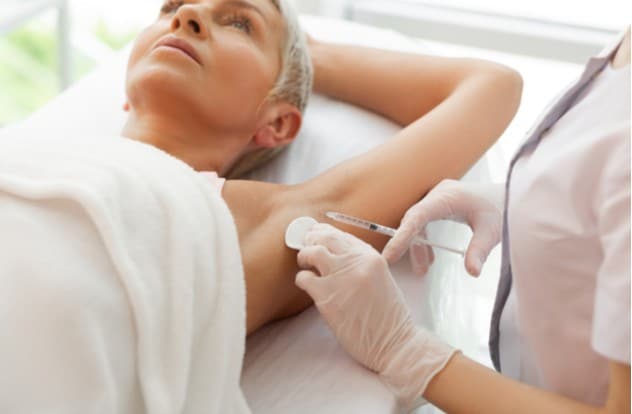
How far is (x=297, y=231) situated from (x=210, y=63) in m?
0.37

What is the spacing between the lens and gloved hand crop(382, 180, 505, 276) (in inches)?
54.4

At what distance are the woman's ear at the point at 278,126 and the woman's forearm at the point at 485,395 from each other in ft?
2.00

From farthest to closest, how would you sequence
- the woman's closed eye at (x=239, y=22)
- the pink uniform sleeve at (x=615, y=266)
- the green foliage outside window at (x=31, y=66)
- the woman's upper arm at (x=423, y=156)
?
1. the green foliage outside window at (x=31, y=66)
2. the woman's closed eye at (x=239, y=22)
3. the woman's upper arm at (x=423, y=156)
4. the pink uniform sleeve at (x=615, y=266)

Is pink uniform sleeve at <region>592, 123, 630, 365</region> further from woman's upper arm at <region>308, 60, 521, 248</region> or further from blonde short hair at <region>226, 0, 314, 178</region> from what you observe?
blonde short hair at <region>226, 0, 314, 178</region>

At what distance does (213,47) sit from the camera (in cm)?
153

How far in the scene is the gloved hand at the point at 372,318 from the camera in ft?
4.03

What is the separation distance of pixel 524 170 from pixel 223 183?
20.1 inches

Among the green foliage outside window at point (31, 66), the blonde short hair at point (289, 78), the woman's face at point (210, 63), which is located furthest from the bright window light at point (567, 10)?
the green foliage outside window at point (31, 66)

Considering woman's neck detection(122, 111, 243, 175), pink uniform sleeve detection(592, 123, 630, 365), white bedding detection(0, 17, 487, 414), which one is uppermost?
pink uniform sleeve detection(592, 123, 630, 365)

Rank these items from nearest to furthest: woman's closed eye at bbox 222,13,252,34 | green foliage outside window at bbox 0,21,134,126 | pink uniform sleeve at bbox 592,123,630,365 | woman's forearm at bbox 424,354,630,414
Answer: pink uniform sleeve at bbox 592,123,630,365 → woman's forearm at bbox 424,354,630,414 → woman's closed eye at bbox 222,13,252,34 → green foliage outside window at bbox 0,21,134,126

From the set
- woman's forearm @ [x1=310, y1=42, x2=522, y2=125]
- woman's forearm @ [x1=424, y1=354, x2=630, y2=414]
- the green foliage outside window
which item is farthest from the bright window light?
woman's forearm @ [x1=424, y1=354, x2=630, y2=414]

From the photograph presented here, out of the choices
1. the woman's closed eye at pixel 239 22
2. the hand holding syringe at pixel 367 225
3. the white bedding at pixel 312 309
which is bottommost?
the white bedding at pixel 312 309

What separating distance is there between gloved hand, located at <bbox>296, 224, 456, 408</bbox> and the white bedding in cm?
4

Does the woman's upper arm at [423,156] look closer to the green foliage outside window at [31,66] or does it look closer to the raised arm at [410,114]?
the raised arm at [410,114]
